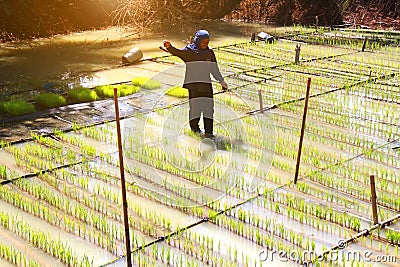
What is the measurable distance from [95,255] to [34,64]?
7.34 metres

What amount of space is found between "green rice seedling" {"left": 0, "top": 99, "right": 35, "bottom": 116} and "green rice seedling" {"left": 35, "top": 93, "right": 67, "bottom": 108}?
244 millimetres

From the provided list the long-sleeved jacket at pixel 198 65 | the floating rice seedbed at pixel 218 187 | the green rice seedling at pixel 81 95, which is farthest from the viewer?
the green rice seedling at pixel 81 95

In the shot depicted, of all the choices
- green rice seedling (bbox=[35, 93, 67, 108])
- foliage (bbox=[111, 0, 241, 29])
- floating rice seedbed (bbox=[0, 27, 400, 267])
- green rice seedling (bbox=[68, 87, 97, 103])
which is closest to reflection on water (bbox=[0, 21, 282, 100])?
foliage (bbox=[111, 0, 241, 29])

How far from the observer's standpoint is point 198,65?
6.09 meters

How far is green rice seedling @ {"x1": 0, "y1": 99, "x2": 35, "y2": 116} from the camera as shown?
7.09 m

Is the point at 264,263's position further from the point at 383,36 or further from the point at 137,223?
the point at 383,36

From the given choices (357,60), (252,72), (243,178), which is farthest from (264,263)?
(357,60)

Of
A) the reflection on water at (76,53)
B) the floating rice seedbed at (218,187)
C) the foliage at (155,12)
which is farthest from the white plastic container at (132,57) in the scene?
the foliage at (155,12)

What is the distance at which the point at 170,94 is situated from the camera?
26.2 ft

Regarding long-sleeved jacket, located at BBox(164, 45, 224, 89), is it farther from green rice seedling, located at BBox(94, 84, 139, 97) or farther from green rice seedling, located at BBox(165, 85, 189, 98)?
green rice seedling, located at BBox(94, 84, 139, 97)

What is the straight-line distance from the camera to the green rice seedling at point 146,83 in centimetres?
838

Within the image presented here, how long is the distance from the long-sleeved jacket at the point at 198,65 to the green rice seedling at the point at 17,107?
2222 millimetres

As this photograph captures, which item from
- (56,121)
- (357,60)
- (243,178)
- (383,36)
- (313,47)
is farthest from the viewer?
(383,36)

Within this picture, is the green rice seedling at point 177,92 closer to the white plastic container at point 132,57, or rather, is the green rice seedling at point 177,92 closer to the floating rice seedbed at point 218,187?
the floating rice seedbed at point 218,187
